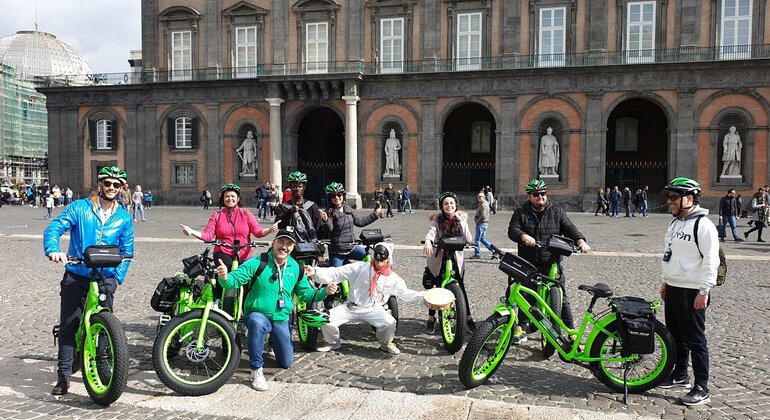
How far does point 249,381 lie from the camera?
5527 millimetres

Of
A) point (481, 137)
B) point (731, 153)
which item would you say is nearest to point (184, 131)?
point (481, 137)

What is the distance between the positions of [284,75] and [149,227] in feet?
44.3

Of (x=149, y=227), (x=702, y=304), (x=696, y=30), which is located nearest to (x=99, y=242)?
(x=702, y=304)

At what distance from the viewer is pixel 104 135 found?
117ft

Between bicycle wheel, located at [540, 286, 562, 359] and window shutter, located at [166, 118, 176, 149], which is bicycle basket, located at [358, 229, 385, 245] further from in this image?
window shutter, located at [166, 118, 176, 149]

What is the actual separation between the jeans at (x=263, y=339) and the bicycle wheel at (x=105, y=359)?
102 cm

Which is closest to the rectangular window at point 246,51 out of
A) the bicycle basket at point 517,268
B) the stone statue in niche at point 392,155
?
the stone statue in niche at point 392,155

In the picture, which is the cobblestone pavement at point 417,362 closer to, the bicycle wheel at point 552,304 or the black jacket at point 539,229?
the bicycle wheel at point 552,304

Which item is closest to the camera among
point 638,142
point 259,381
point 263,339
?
point 259,381

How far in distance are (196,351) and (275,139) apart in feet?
93.6

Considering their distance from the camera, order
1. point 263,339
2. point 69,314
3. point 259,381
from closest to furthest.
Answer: point 69,314 < point 259,381 < point 263,339

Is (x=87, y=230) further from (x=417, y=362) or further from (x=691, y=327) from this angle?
(x=691, y=327)

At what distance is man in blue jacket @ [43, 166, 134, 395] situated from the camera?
5.20 m

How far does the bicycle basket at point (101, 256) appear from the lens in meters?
4.89
